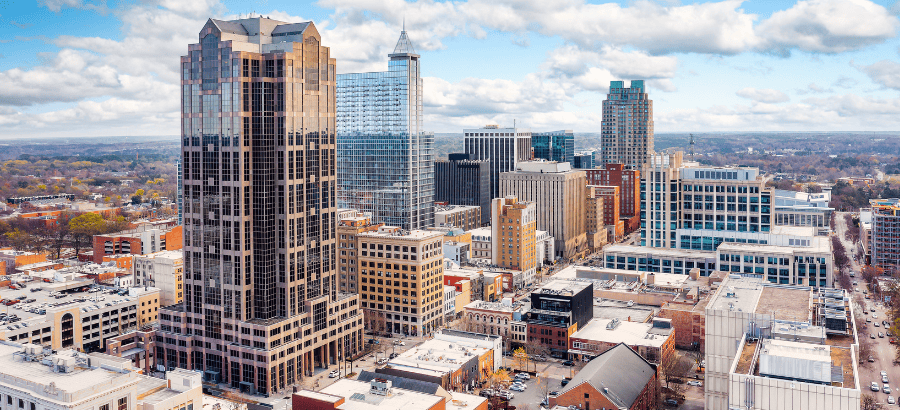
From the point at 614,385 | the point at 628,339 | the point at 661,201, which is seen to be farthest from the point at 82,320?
the point at 661,201

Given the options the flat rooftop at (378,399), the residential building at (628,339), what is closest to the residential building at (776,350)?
the residential building at (628,339)

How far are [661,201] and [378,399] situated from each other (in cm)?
10179

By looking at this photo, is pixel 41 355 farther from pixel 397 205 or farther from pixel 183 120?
pixel 397 205

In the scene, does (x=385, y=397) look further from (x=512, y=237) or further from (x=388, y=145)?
(x=388, y=145)

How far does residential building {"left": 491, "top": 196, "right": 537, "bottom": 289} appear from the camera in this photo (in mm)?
163250

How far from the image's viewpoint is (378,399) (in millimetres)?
73062

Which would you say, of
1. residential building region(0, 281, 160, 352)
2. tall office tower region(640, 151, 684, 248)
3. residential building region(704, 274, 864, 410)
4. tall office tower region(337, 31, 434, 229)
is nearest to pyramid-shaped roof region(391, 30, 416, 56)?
tall office tower region(337, 31, 434, 229)

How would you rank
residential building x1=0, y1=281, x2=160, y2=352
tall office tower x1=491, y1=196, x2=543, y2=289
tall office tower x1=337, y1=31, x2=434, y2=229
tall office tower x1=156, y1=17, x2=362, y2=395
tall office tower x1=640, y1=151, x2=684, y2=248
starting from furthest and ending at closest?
tall office tower x1=337, y1=31, x2=434, y2=229, tall office tower x1=491, y1=196, x2=543, y2=289, tall office tower x1=640, y1=151, x2=684, y2=248, residential building x1=0, y1=281, x2=160, y2=352, tall office tower x1=156, y1=17, x2=362, y2=395

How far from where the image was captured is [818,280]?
134 m

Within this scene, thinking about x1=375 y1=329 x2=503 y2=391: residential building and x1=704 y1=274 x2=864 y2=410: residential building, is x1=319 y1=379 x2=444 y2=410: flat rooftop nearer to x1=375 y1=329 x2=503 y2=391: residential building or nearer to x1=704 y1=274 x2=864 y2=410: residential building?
x1=375 y1=329 x2=503 y2=391: residential building

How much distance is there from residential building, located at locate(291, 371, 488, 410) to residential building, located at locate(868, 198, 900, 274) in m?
126

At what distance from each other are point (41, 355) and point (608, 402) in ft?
185

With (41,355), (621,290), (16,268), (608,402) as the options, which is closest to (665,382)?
(608,402)

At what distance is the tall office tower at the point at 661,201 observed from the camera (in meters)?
156
